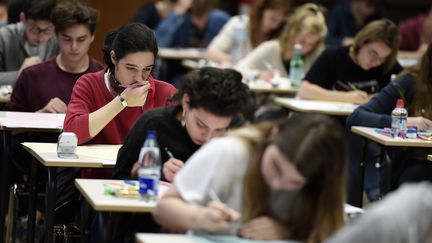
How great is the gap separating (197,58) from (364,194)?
435cm

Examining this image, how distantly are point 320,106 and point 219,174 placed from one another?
3659 millimetres

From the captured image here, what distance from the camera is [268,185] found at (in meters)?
3.22

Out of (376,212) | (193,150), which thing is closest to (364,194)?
(193,150)

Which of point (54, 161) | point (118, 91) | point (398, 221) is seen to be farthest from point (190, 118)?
point (398, 221)

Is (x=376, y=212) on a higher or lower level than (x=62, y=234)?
higher

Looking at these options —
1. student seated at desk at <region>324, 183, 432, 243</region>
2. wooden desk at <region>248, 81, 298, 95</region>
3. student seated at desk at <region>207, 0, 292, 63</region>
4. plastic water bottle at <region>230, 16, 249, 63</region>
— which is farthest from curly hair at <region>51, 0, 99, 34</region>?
plastic water bottle at <region>230, 16, 249, 63</region>

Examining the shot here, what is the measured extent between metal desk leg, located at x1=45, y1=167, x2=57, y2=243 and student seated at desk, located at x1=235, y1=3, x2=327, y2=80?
12.4 ft

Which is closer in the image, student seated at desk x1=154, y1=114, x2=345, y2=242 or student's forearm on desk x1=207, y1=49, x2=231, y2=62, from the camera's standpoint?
student seated at desk x1=154, y1=114, x2=345, y2=242

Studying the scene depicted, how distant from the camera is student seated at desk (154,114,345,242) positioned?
3.18 meters

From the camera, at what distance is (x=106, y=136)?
5.04 metres

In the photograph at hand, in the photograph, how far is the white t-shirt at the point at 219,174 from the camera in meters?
3.28

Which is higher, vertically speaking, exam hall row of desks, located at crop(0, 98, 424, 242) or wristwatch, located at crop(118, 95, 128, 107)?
wristwatch, located at crop(118, 95, 128, 107)

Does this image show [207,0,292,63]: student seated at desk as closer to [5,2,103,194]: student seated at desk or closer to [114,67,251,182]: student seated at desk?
[5,2,103,194]: student seated at desk

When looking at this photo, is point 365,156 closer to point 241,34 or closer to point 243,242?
point 243,242
